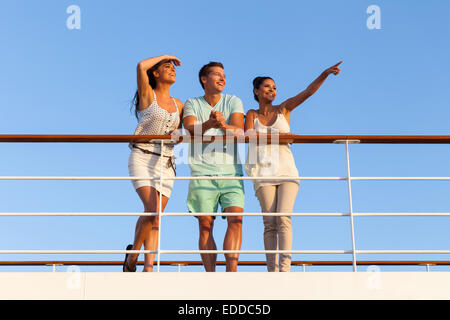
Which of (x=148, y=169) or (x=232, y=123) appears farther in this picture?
(x=232, y=123)

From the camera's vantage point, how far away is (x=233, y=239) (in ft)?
→ 11.7

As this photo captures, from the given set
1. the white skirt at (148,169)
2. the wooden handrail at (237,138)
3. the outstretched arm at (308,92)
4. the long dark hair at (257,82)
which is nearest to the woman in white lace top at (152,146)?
the white skirt at (148,169)

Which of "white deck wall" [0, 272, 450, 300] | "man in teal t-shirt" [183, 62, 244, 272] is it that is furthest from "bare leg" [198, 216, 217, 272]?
"white deck wall" [0, 272, 450, 300]

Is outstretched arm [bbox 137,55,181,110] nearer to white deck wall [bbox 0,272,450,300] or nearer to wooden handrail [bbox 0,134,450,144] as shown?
wooden handrail [bbox 0,134,450,144]

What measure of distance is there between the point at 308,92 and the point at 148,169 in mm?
1275

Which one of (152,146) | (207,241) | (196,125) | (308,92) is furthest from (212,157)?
(308,92)

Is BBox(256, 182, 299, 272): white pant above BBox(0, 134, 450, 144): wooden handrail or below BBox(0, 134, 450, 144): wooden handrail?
below

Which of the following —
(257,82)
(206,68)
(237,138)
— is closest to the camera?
(237,138)

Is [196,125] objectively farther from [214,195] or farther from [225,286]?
[225,286]

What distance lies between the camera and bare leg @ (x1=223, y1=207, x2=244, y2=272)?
355cm

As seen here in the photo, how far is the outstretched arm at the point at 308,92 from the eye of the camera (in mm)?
4004

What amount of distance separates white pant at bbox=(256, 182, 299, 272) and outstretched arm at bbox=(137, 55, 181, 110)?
0.96 meters
